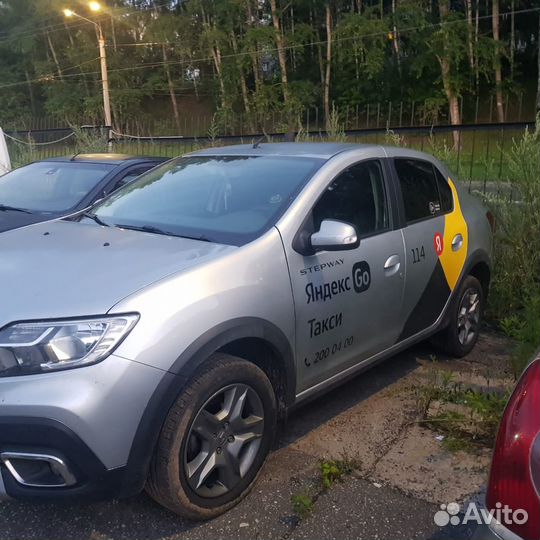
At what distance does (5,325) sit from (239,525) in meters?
1.33

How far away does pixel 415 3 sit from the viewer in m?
28.5

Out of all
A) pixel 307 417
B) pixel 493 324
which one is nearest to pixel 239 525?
pixel 307 417

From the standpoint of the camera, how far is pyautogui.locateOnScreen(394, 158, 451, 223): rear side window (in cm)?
401

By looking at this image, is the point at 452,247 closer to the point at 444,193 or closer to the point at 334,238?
the point at 444,193

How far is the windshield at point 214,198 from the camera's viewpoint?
317 centimetres

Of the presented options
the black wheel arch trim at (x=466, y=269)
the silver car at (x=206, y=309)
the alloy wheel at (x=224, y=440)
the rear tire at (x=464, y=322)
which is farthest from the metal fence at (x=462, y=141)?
the alloy wheel at (x=224, y=440)

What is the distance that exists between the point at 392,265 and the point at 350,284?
1.49ft

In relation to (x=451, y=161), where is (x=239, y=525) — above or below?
below

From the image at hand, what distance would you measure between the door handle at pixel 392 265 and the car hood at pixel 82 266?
3.69 ft

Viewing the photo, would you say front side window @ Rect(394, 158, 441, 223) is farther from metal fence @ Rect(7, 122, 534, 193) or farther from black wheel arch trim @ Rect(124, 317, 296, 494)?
black wheel arch trim @ Rect(124, 317, 296, 494)

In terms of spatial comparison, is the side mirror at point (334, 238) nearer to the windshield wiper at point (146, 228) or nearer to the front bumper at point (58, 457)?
the windshield wiper at point (146, 228)

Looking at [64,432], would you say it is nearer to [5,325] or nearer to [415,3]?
[5,325]

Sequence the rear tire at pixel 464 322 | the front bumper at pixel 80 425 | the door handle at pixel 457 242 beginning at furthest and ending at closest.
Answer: the rear tire at pixel 464 322 < the door handle at pixel 457 242 < the front bumper at pixel 80 425

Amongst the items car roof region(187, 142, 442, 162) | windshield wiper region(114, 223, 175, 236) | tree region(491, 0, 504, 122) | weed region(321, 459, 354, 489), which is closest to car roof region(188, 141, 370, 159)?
car roof region(187, 142, 442, 162)
